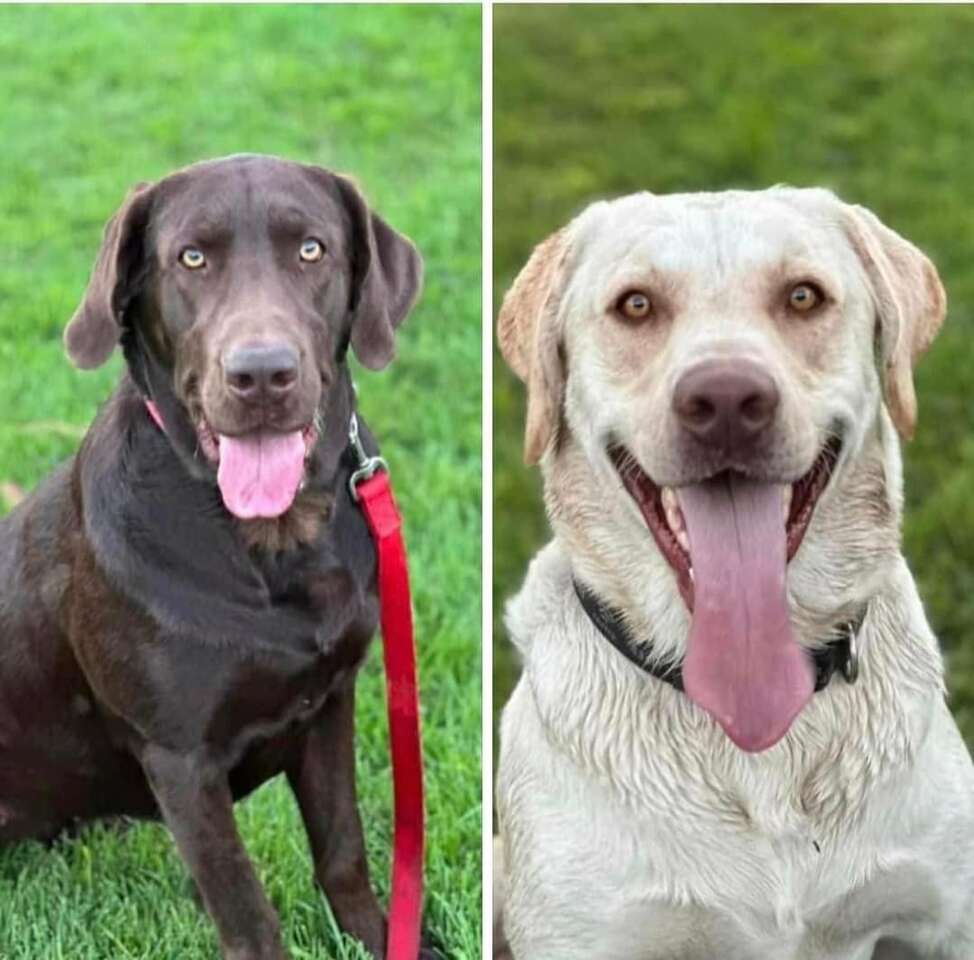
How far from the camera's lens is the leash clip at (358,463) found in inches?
139

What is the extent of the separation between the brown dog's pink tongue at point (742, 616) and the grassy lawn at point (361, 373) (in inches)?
39.3

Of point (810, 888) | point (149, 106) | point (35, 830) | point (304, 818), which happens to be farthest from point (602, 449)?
point (149, 106)

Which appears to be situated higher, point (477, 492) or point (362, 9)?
point (362, 9)

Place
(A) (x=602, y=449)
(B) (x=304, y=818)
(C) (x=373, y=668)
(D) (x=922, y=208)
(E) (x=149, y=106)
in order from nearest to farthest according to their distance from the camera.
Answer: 1. (A) (x=602, y=449)
2. (B) (x=304, y=818)
3. (C) (x=373, y=668)
4. (D) (x=922, y=208)
5. (E) (x=149, y=106)

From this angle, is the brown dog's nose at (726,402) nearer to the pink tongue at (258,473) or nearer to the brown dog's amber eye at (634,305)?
the brown dog's amber eye at (634,305)

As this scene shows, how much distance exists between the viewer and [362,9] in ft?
26.1

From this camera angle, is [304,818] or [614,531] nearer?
[614,531]

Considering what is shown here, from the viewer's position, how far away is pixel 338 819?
Result: 3.75m

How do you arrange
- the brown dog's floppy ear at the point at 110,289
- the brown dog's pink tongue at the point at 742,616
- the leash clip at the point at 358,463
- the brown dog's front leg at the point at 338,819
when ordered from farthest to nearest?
1. the brown dog's front leg at the point at 338,819
2. the leash clip at the point at 358,463
3. the brown dog's floppy ear at the point at 110,289
4. the brown dog's pink tongue at the point at 742,616

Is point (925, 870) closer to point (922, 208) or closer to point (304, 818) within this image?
point (304, 818)

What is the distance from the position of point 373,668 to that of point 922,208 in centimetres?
307

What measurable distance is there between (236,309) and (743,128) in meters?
4.53

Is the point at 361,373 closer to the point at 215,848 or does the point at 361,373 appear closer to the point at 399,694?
the point at 399,694

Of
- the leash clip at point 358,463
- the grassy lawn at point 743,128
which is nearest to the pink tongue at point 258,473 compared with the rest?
the leash clip at point 358,463
